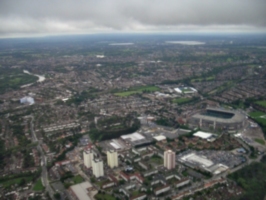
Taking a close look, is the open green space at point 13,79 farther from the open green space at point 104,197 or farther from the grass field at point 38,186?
the open green space at point 104,197

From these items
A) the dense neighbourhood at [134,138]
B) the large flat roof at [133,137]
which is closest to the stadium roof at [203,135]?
the dense neighbourhood at [134,138]

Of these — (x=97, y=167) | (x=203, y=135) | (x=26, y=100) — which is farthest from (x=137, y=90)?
A: (x=97, y=167)

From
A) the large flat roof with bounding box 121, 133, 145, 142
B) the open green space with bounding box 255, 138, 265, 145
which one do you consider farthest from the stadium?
the large flat roof with bounding box 121, 133, 145, 142

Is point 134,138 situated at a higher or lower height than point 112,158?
lower

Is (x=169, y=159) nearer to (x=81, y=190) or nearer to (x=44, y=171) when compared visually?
(x=81, y=190)

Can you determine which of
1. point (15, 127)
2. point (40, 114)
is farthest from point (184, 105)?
point (15, 127)
